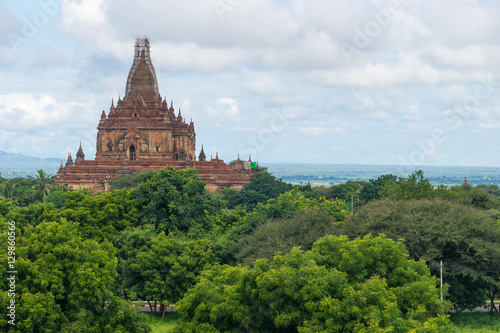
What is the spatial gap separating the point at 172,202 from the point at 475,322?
22016 mm

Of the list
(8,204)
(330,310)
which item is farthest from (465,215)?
(8,204)

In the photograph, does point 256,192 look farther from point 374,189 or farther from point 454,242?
point 454,242

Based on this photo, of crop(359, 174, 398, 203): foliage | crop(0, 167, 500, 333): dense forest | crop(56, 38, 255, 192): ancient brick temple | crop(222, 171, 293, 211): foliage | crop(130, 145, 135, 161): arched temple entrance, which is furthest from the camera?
crop(130, 145, 135, 161): arched temple entrance

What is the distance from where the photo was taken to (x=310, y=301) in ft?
110

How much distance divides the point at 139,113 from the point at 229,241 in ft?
255

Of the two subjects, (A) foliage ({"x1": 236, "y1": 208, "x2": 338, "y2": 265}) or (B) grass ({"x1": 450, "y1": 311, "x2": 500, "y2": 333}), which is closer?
(B) grass ({"x1": 450, "y1": 311, "x2": 500, "y2": 333})

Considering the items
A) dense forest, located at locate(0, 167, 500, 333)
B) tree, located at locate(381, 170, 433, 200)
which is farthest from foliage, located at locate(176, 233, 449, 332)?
tree, located at locate(381, 170, 433, 200)

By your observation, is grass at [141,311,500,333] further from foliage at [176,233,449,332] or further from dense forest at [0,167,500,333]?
foliage at [176,233,449,332]

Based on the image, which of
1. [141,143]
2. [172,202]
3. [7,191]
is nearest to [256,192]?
[141,143]

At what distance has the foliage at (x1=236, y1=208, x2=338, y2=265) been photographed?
47.0 metres

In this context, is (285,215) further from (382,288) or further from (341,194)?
(341,194)

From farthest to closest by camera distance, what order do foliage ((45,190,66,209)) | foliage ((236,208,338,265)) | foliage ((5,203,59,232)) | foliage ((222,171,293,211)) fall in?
foliage ((222,171,293,211)), foliage ((45,190,66,209)), foliage ((5,203,59,232)), foliage ((236,208,338,265))

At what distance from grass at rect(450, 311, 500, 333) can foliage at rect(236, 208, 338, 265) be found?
9.53m

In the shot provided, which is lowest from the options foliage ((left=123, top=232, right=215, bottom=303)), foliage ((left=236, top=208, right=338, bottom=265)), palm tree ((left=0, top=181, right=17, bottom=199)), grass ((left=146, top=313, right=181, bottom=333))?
grass ((left=146, top=313, right=181, bottom=333))
